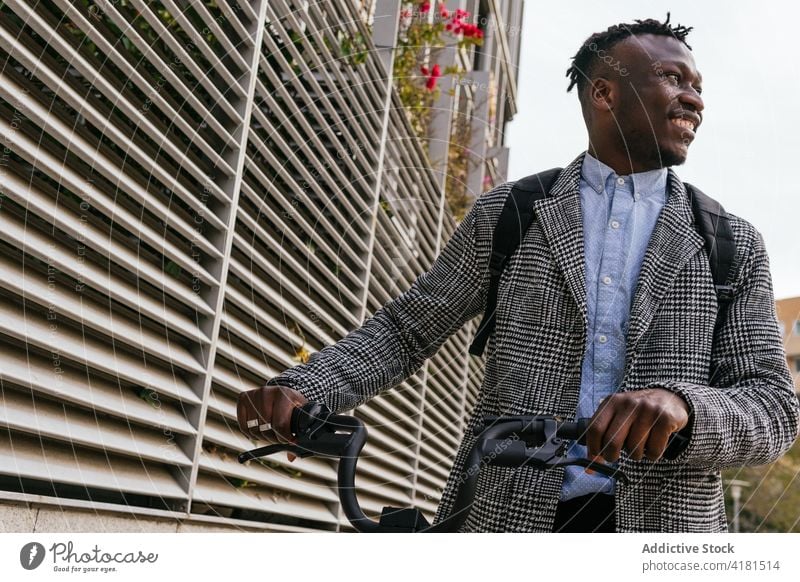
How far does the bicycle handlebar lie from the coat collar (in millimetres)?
280

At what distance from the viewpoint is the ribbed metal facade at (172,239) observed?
2047 mm

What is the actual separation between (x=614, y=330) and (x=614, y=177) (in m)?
0.30

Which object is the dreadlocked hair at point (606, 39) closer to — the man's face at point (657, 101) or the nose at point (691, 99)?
the man's face at point (657, 101)

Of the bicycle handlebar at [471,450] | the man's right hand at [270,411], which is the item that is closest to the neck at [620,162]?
the bicycle handlebar at [471,450]

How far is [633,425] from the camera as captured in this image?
123 cm

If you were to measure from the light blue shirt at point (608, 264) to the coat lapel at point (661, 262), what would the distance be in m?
0.03

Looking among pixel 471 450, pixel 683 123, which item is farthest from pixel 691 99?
pixel 471 450

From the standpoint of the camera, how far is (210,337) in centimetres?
278

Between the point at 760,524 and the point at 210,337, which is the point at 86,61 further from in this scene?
the point at 760,524

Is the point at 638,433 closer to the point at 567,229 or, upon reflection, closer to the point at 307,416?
the point at 307,416

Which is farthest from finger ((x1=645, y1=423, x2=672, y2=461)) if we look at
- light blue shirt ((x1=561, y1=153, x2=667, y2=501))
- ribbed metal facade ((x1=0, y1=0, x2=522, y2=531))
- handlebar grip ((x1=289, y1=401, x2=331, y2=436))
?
ribbed metal facade ((x1=0, y1=0, x2=522, y2=531))
